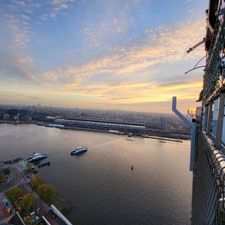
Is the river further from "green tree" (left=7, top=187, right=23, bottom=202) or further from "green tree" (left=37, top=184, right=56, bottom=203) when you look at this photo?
"green tree" (left=7, top=187, right=23, bottom=202)

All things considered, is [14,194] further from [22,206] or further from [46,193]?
[46,193]

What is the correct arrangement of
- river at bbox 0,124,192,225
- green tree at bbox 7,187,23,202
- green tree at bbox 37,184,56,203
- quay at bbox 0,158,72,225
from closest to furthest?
quay at bbox 0,158,72,225 → river at bbox 0,124,192,225 → green tree at bbox 7,187,23,202 → green tree at bbox 37,184,56,203

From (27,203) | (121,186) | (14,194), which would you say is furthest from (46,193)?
(121,186)

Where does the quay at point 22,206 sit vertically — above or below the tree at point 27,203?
below

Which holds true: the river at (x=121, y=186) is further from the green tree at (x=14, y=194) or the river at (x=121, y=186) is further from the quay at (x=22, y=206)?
the green tree at (x=14, y=194)

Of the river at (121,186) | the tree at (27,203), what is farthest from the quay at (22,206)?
the river at (121,186)

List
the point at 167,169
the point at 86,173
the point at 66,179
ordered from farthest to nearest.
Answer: the point at 167,169, the point at 86,173, the point at 66,179

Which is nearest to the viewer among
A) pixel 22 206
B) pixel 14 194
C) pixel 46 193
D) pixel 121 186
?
pixel 22 206

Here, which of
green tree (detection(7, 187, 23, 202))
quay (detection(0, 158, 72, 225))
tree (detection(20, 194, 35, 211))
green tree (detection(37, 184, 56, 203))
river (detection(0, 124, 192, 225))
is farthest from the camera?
green tree (detection(37, 184, 56, 203))

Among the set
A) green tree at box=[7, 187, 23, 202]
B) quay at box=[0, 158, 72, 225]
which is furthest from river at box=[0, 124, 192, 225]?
green tree at box=[7, 187, 23, 202]

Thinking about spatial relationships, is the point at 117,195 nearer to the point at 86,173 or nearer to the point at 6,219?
the point at 86,173

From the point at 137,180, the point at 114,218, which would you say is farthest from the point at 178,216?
the point at 137,180
